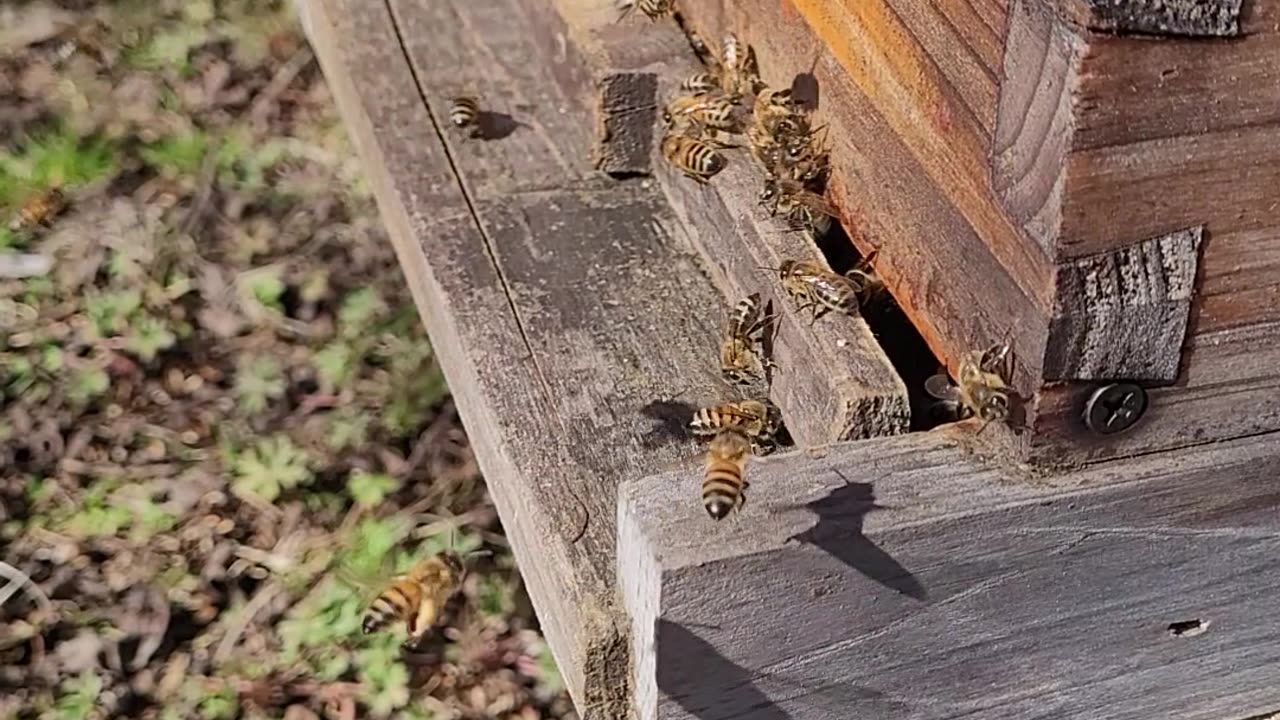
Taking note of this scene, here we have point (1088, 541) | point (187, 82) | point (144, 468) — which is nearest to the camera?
point (1088, 541)

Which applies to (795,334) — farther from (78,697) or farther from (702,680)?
(78,697)

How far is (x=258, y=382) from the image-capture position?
4.59 m

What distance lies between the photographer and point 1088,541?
5.79 feet

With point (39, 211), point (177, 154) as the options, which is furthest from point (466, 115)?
point (177, 154)

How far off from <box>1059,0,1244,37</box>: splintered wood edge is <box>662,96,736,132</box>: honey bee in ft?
3.26

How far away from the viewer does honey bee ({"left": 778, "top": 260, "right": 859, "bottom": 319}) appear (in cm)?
198

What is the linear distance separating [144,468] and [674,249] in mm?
2401

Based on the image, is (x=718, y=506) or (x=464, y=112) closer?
(x=718, y=506)

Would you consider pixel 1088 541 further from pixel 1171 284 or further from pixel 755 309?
pixel 755 309

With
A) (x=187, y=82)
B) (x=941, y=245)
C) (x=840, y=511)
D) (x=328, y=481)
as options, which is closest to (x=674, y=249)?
(x=941, y=245)

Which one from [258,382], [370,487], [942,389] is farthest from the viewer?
[258,382]

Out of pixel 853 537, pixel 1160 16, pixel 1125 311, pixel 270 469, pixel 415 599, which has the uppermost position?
pixel 1160 16

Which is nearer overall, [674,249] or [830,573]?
[830,573]

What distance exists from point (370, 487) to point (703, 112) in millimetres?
Answer: 2114
